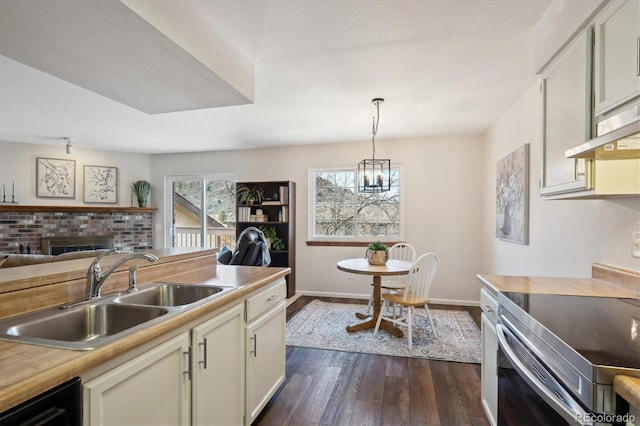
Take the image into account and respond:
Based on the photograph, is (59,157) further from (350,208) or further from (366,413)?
(366,413)

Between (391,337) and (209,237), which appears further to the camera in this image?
(209,237)

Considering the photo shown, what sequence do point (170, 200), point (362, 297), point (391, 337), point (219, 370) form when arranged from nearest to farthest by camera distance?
1. point (219, 370)
2. point (391, 337)
3. point (362, 297)
4. point (170, 200)

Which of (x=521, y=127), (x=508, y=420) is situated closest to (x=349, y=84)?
(x=521, y=127)

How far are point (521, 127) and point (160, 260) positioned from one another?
10.9 ft

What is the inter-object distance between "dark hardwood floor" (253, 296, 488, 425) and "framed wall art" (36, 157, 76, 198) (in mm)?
4854

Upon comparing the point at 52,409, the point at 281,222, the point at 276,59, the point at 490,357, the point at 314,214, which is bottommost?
the point at 490,357

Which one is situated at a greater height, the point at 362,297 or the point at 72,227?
the point at 72,227

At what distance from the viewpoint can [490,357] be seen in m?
1.74

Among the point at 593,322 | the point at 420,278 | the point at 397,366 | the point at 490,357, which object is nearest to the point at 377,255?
the point at 420,278

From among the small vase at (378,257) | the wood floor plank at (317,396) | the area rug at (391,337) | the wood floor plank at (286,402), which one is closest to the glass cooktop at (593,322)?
the wood floor plank at (317,396)

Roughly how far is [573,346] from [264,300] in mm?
1519

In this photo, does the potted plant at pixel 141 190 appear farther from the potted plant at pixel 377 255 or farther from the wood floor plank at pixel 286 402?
the wood floor plank at pixel 286 402

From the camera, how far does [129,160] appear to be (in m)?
5.74

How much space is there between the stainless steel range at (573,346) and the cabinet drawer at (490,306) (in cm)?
17
